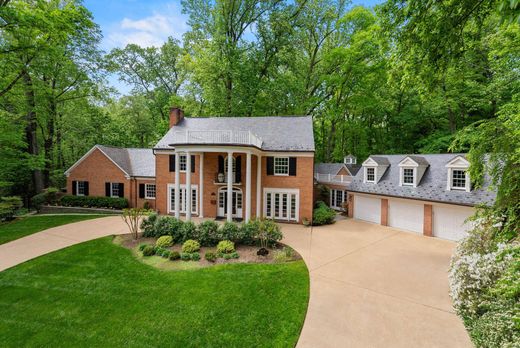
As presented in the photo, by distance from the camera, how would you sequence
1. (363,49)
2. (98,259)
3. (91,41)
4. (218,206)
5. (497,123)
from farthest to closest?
(363,49) < (91,41) < (218,206) < (98,259) < (497,123)

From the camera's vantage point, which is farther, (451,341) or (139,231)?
(139,231)

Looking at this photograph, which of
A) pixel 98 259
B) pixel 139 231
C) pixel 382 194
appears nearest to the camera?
pixel 98 259

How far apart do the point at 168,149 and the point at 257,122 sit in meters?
7.20

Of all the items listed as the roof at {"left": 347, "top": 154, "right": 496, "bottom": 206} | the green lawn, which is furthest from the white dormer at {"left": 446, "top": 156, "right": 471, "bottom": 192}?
the green lawn

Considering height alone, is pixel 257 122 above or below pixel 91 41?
below

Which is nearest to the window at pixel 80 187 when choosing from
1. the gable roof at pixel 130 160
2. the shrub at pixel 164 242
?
the gable roof at pixel 130 160

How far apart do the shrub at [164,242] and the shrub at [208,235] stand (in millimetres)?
1444

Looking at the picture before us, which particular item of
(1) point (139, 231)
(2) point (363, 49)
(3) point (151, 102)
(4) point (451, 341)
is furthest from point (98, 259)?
(2) point (363, 49)

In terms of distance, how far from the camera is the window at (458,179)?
43.0 ft

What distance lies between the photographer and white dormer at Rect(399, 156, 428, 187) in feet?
48.9

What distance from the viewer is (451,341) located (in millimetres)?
5480

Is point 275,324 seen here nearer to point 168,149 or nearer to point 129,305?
point 129,305

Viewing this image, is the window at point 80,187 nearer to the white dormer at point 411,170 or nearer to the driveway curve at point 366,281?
the driveway curve at point 366,281

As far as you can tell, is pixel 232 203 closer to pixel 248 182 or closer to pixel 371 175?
pixel 248 182
